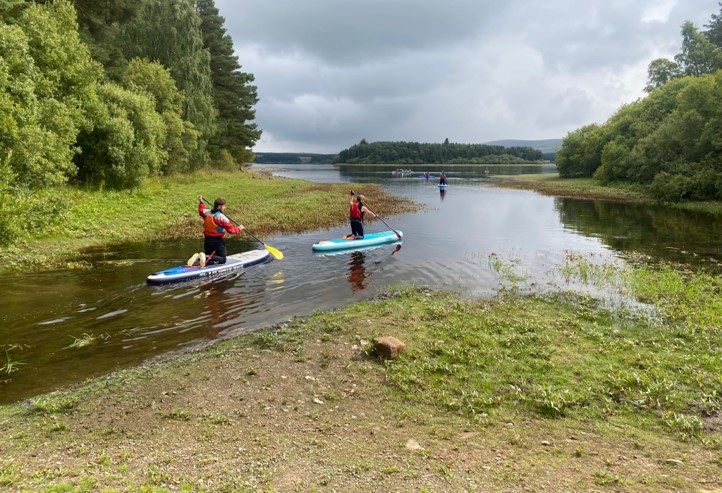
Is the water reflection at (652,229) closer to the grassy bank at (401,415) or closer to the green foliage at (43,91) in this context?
the grassy bank at (401,415)

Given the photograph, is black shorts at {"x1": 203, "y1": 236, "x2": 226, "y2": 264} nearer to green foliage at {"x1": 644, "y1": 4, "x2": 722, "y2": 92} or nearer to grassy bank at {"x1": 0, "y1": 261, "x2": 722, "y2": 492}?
grassy bank at {"x1": 0, "y1": 261, "x2": 722, "y2": 492}

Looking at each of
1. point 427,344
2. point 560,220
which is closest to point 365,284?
point 427,344

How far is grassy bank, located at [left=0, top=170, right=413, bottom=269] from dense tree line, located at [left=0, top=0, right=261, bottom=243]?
51.0 inches

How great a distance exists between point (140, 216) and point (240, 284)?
12.1m

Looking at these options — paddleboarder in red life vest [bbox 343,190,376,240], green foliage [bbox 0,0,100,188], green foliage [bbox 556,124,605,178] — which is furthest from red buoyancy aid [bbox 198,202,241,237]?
green foliage [bbox 556,124,605,178]

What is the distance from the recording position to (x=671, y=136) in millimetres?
43969

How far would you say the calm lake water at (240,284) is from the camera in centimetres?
820

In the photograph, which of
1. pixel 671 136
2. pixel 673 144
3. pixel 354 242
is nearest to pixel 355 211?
pixel 354 242

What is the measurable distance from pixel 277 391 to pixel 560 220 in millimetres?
28024

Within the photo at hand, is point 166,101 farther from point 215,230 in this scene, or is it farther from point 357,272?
point 357,272

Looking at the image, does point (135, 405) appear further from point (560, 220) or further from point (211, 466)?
point (560, 220)

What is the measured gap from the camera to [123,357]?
7.92 metres

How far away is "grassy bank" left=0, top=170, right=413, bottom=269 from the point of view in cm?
1470

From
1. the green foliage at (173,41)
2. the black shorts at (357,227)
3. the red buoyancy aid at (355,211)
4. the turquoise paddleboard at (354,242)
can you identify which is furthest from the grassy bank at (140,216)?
the green foliage at (173,41)
